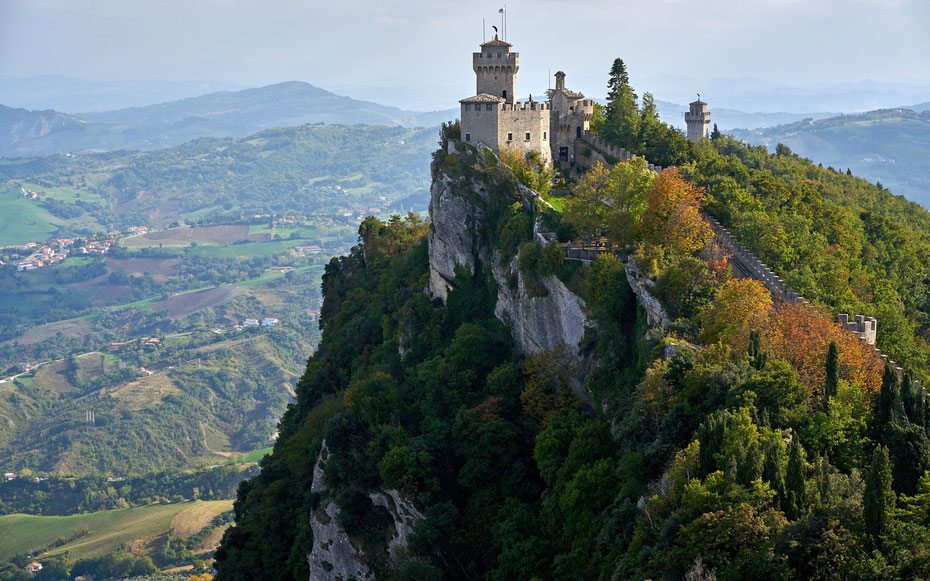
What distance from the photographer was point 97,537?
15675 centimetres

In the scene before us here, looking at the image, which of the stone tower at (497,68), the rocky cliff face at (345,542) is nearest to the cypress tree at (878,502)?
the rocky cliff face at (345,542)

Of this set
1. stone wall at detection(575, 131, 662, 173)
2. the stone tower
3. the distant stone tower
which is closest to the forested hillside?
stone wall at detection(575, 131, 662, 173)

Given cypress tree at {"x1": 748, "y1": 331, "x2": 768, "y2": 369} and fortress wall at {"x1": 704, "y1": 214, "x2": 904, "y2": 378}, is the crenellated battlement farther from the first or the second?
cypress tree at {"x1": 748, "y1": 331, "x2": 768, "y2": 369}

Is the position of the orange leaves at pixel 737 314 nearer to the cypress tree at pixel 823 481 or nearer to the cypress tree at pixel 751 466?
the cypress tree at pixel 823 481

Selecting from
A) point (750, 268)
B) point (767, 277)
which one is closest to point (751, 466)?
point (767, 277)

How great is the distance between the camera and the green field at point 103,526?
504 feet

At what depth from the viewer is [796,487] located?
96.6 ft

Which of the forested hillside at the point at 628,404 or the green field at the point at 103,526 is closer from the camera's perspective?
the forested hillside at the point at 628,404

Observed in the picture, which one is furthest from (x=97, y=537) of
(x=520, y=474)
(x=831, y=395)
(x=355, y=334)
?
(x=831, y=395)

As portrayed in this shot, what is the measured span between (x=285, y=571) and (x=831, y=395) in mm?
42649

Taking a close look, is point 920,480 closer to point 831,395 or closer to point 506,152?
point 831,395

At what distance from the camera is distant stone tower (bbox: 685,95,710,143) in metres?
115

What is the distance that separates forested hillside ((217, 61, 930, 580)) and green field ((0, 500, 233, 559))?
83680 millimetres

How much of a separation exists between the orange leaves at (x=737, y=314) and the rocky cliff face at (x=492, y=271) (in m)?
10.3
